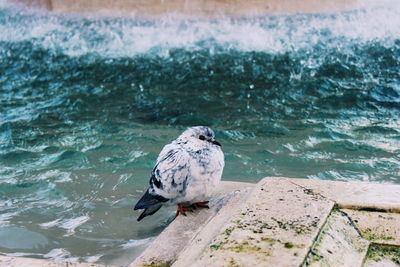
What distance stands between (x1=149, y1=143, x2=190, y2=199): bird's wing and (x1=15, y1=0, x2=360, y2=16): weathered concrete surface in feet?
28.5

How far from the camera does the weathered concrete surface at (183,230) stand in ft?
9.71

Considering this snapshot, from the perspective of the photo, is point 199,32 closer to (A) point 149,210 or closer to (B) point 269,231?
(A) point 149,210

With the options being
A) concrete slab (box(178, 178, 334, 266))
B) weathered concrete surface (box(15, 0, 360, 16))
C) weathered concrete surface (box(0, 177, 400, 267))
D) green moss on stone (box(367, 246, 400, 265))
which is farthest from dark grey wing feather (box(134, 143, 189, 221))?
weathered concrete surface (box(15, 0, 360, 16))

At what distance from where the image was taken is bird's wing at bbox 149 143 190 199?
11.7 feet

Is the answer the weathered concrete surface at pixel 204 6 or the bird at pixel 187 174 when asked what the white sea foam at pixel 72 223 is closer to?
the bird at pixel 187 174

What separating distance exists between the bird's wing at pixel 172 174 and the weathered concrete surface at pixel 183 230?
0.57ft

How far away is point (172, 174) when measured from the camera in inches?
140

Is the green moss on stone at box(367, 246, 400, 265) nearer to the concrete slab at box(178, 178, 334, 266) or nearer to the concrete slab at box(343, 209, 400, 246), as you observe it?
the concrete slab at box(343, 209, 400, 246)

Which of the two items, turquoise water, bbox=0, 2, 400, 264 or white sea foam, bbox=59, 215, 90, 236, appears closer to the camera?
white sea foam, bbox=59, 215, 90, 236

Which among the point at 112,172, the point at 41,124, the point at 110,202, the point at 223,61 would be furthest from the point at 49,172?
the point at 223,61

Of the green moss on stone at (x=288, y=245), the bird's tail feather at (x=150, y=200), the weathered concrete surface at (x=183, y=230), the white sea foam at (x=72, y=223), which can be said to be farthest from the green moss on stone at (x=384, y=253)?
the white sea foam at (x=72, y=223)

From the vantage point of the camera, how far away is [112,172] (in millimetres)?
5754

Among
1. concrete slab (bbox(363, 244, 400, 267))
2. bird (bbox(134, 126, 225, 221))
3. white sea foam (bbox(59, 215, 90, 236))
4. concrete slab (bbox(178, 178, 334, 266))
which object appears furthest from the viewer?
white sea foam (bbox(59, 215, 90, 236))

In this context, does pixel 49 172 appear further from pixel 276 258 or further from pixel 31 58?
pixel 31 58
